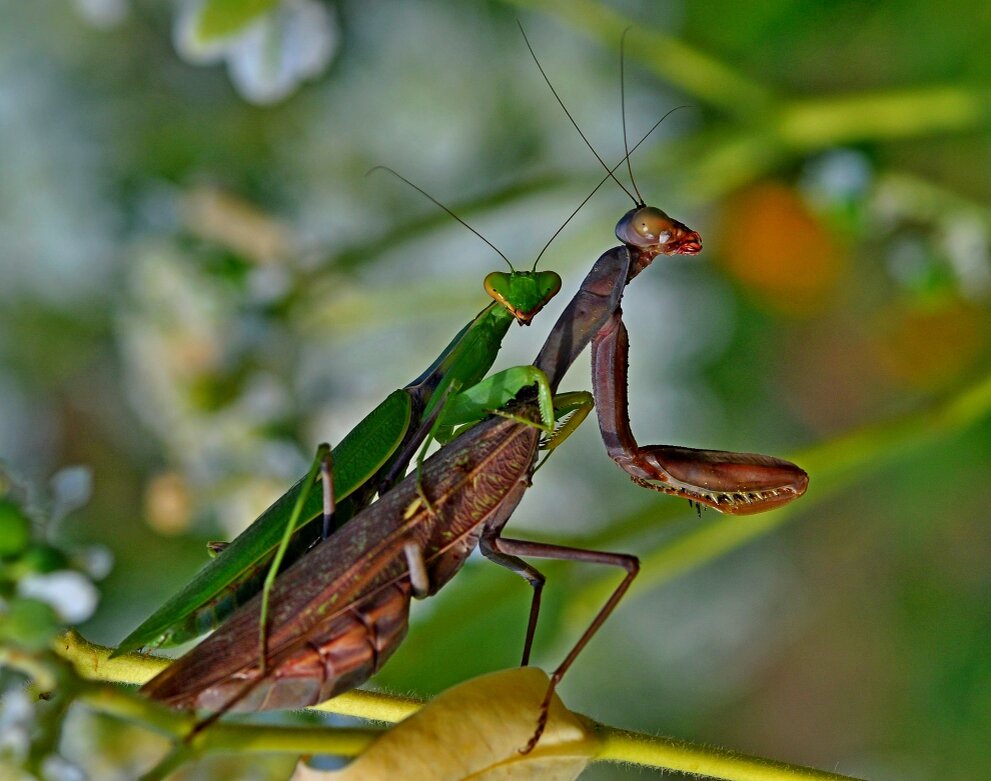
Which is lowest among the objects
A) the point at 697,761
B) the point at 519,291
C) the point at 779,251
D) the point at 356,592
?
the point at 697,761

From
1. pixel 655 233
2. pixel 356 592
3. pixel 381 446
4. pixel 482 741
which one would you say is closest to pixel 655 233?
pixel 655 233

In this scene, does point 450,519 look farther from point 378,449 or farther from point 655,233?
point 655,233

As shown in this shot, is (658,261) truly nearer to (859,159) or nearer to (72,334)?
(859,159)

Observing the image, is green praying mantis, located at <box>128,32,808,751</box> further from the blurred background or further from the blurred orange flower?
the blurred orange flower

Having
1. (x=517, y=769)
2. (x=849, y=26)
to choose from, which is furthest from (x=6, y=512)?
(x=849, y=26)

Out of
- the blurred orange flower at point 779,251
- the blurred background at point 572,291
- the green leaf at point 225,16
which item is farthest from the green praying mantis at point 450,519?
the blurred orange flower at point 779,251

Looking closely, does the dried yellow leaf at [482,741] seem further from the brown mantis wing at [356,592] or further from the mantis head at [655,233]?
the mantis head at [655,233]

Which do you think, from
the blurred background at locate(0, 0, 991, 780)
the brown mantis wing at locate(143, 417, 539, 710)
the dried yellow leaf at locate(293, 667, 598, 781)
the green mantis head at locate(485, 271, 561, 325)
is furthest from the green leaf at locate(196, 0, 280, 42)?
the dried yellow leaf at locate(293, 667, 598, 781)
